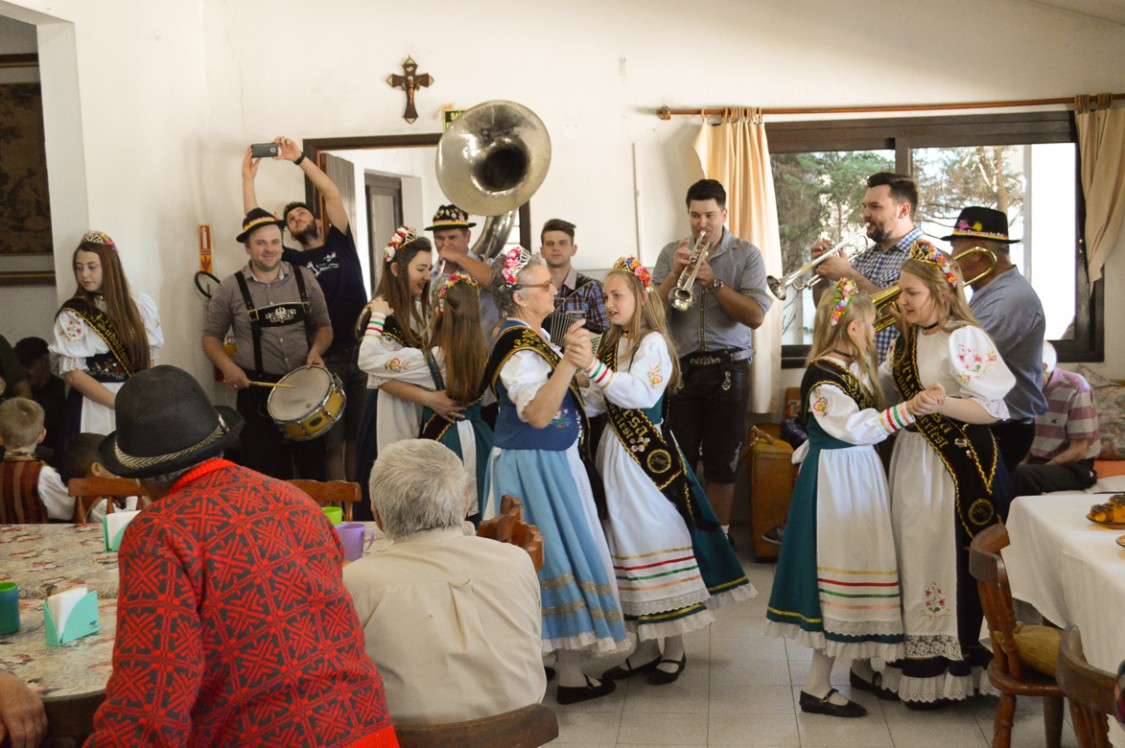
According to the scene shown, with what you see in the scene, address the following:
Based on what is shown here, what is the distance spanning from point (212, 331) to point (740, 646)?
10.2ft

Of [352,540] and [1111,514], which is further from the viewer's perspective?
[1111,514]

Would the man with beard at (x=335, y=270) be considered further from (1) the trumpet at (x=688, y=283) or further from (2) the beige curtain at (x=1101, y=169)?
(2) the beige curtain at (x=1101, y=169)

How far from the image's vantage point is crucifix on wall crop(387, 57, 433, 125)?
6297mm

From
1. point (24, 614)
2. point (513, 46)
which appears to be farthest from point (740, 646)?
point (513, 46)

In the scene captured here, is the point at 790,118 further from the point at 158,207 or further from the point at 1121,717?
the point at 1121,717

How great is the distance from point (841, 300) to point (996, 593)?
46.3 inches

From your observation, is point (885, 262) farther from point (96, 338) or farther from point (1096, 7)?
point (96, 338)

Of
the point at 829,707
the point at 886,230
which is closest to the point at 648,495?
the point at 829,707

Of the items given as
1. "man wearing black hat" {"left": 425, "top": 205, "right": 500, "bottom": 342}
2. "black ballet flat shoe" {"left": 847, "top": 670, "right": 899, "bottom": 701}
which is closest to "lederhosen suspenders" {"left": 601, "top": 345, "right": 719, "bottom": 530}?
"black ballet flat shoe" {"left": 847, "top": 670, "right": 899, "bottom": 701}

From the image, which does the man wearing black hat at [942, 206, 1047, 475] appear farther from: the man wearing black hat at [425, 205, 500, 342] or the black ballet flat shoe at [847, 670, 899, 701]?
the man wearing black hat at [425, 205, 500, 342]

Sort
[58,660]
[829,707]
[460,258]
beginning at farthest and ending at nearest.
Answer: [460,258] → [829,707] → [58,660]

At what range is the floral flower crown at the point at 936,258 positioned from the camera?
3.70 meters

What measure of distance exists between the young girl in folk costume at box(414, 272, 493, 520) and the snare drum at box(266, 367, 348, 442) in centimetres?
68

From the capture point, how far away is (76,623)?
232 centimetres
